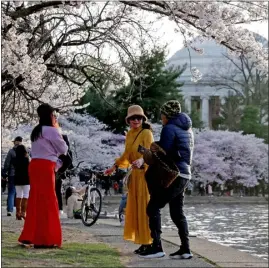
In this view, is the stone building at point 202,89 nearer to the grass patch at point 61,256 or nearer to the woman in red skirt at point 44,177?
the grass patch at point 61,256

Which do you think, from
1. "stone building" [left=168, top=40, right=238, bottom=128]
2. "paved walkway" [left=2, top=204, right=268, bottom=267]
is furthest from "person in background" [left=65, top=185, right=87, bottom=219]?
"stone building" [left=168, top=40, right=238, bottom=128]

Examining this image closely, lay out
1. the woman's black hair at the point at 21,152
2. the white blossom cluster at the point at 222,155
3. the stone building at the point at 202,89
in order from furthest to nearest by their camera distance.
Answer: the stone building at the point at 202,89
the white blossom cluster at the point at 222,155
the woman's black hair at the point at 21,152

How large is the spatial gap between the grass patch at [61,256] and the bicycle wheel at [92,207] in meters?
3.97

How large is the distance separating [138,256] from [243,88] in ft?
194

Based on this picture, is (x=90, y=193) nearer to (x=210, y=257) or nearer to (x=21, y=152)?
(x=21, y=152)

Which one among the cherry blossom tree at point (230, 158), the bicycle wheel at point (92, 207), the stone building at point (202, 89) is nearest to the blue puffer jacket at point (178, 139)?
the bicycle wheel at point (92, 207)

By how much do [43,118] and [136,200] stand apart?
47.6 inches

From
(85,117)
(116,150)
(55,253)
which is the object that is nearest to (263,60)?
(55,253)

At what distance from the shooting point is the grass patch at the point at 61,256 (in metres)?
6.86

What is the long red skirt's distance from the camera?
7148 mm

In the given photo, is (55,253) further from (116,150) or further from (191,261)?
(116,150)

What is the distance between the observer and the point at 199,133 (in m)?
52.7

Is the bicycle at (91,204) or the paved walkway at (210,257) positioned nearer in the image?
the paved walkway at (210,257)

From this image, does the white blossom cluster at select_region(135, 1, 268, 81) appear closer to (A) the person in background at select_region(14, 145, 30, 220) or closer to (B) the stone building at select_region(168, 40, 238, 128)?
(A) the person in background at select_region(14, 145, 30, 220)
